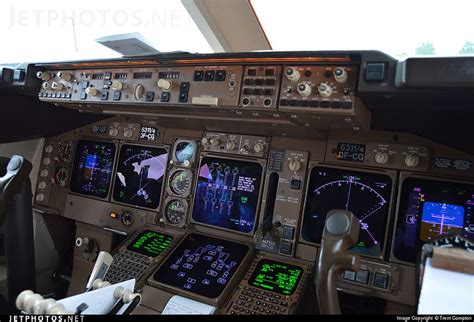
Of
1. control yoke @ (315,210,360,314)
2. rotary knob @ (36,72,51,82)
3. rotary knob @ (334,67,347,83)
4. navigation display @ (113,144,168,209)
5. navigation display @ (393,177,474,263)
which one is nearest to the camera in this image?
control yoke @ (315,210,360,314)

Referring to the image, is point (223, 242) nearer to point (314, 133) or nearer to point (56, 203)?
point (314, 133)

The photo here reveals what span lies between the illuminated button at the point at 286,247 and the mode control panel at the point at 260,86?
0.75m

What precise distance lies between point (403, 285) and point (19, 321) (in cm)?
148

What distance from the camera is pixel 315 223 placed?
188cm

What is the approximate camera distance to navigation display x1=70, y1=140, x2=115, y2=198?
2537mm

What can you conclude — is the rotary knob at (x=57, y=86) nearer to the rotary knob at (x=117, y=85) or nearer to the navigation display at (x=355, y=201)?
the rotary knob at (x=117, y=85)

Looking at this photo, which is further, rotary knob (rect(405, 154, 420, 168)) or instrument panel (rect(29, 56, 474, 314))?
rotary knob (rect(405, 154, 420, 168))

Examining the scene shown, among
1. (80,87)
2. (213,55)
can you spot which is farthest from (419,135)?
(80,87)

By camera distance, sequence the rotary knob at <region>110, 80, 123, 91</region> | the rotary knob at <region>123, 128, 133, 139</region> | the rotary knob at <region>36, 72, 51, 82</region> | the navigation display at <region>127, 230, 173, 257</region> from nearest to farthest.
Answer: the rotary knob at <region>110, 80, 123, 91</region> < the navigation display at <region>127, 230, 173, 257</region> < the rotary knob at <region>36, 72, 51, 82</region> < the rotary knob at <region>123, 128, 133, 139</region>

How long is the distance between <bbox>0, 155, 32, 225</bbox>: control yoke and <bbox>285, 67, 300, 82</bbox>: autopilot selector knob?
122 cm

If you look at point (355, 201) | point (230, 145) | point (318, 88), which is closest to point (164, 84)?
point (230, 145)

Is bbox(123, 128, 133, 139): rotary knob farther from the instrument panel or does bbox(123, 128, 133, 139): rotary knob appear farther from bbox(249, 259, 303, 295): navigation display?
bbox(249, 259, 303, 295): navigation display

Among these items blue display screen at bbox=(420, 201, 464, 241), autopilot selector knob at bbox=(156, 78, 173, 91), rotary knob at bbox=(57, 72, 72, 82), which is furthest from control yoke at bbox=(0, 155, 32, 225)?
blue display screen at bbox=(420, 201, 464, 241)

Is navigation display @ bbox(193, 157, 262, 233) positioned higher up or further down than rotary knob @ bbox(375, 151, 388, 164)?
further down
